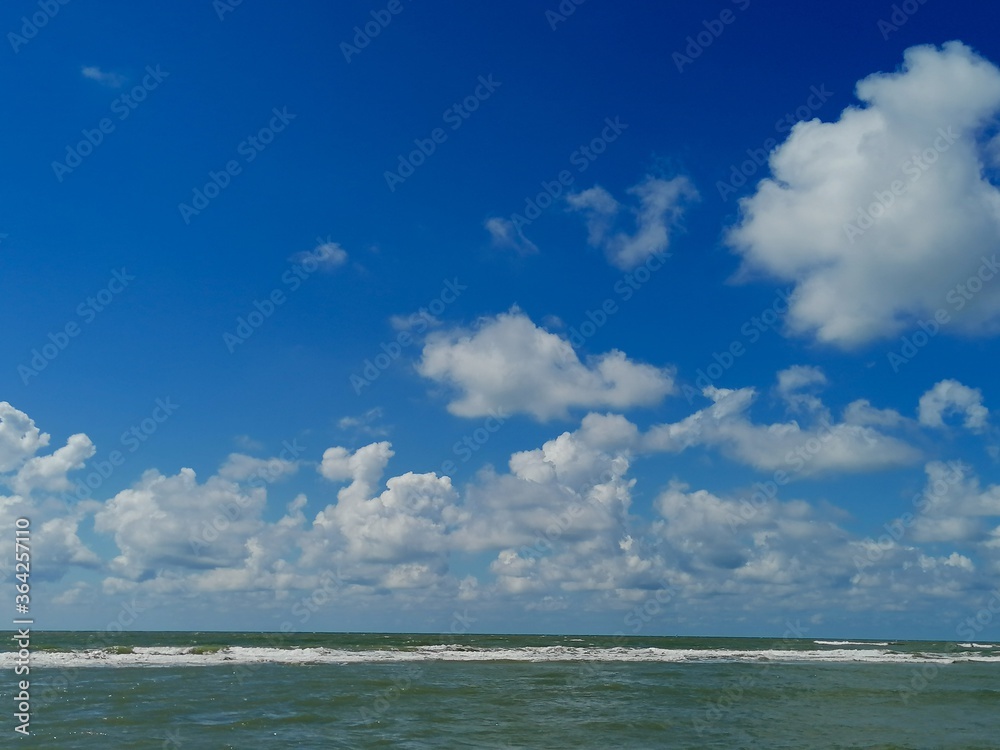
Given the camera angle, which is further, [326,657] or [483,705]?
[326,657]

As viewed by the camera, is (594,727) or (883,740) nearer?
(883,740)

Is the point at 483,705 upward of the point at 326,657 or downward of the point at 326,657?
upward

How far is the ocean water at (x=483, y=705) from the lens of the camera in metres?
24.6

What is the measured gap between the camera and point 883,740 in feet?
82.8

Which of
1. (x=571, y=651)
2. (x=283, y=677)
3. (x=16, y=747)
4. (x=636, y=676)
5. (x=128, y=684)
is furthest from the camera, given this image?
(x=571, y=651)

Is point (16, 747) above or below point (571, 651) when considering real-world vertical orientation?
above

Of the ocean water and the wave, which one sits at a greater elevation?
the ocean water

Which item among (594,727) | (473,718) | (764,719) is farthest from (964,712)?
(473,718)

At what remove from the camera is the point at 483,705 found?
32.3 metres

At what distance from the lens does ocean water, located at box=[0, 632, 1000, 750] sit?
→ 24562 millimetres

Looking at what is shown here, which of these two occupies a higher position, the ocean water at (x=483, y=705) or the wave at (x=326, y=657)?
the ocean water at (x=483, y=705)

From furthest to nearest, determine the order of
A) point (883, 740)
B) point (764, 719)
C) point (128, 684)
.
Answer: point (128, 684) < point (764, 719) < point (883, 740)

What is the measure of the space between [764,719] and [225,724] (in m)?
21.4

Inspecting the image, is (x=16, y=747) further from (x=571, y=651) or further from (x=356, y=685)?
(x=571, y=651)
